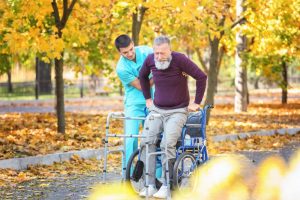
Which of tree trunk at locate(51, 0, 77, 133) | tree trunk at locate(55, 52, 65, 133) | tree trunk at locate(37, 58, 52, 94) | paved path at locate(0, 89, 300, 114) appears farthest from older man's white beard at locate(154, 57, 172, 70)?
tree trunk at locate(37, 58, 52, 94)

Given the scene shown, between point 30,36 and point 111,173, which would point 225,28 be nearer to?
point 30,36

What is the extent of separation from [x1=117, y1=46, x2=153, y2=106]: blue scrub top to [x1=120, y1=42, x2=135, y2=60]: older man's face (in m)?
0.14

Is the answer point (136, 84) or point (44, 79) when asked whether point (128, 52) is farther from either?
point (44, 79)

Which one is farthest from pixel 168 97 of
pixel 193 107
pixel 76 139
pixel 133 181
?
pixel 76 139

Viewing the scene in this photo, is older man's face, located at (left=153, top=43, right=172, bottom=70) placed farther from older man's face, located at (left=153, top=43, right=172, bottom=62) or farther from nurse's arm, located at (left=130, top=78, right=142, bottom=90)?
nurse's arm, located at (left=130, top=78, right=142, bottom=90)

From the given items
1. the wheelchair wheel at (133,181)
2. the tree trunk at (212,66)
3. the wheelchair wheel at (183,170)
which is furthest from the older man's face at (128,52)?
the tree trunk at (212,66)

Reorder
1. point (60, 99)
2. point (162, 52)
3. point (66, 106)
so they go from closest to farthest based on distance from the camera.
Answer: point (162, 52) → point (60, 99) → point (66, 106)

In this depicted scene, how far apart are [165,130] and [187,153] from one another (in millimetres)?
413

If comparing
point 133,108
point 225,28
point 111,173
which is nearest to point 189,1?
point 225,28

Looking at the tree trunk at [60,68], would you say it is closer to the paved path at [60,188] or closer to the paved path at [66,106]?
the paved path at [60,188]

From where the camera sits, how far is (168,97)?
8477 millimetres

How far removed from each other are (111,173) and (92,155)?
76.1 inches

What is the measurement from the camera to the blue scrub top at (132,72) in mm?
9047

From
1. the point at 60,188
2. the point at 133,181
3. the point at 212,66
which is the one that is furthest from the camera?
the point at 212,66
